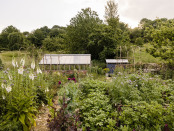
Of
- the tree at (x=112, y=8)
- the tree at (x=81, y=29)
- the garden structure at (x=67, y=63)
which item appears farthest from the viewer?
the tree at (x=112, y=8)

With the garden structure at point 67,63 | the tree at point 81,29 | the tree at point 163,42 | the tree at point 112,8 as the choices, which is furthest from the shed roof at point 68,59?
the tree at point 112,8

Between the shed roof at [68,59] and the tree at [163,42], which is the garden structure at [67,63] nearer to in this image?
the shed roof at [68,59]

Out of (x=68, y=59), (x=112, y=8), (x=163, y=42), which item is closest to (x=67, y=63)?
(x=68, y=59)

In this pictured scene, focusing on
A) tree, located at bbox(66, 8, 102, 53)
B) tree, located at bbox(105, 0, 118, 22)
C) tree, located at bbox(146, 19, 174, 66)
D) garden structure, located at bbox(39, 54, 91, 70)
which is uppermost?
tree, located at bbox(105, 0, 118, 22)

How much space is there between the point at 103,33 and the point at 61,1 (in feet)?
28.0

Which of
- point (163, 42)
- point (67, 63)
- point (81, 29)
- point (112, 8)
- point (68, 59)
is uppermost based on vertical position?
point (112, 8)

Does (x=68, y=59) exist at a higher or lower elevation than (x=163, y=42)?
lower

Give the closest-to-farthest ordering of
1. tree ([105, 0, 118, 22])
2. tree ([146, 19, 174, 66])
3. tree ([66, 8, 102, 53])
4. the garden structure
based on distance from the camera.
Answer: tree ([146, 19, 174, 66])
the garden structure
tree ([66, 8, 102, 53])
tree ([105, 0, 118, 22])

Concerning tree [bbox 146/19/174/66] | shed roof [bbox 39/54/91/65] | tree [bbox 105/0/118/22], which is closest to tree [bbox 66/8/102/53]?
tree [bbox 105/0/118/22]

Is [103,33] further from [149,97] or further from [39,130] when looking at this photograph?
[39,130]

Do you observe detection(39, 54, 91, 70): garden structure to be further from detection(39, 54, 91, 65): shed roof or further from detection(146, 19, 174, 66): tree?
→ detection(146, 19, 174, 66): tree

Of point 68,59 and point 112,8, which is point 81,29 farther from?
point 112,8

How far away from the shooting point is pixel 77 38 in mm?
16609

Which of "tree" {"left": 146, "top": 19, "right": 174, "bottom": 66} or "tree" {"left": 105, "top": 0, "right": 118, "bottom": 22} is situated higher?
"tree" {"left": 105, "top": 0, "right": 118, "bottom": 22}
